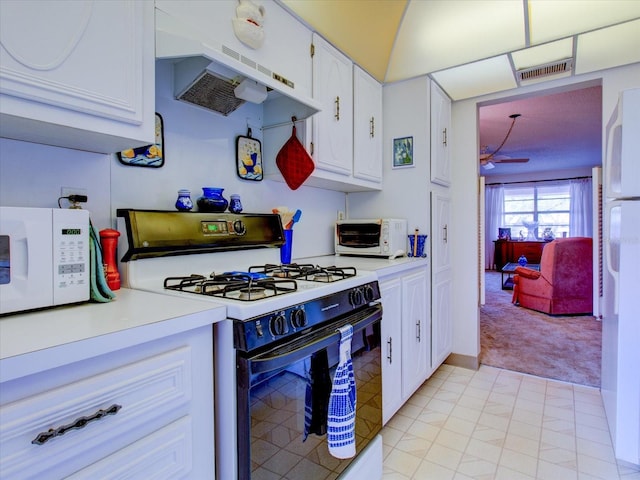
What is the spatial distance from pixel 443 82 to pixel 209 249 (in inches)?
83.3

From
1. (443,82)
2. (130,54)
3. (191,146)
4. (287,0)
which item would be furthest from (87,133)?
(443,82)

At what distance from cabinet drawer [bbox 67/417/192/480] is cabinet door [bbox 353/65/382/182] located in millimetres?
1786

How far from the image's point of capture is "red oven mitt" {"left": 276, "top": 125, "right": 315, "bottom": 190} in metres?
1.84

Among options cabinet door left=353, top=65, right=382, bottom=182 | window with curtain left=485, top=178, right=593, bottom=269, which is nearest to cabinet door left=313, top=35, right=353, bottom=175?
cabinet door left=353, top=65, right=382, bottom=182

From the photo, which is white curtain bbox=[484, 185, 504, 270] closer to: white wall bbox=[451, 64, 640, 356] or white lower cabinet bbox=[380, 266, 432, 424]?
white wall bbox=[451, 64, 640, 356]

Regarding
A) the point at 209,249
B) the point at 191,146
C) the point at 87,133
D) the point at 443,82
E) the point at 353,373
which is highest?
the point at 443,82

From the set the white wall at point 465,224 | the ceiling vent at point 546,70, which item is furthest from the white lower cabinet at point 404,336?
the ceiling vent at point 546,70

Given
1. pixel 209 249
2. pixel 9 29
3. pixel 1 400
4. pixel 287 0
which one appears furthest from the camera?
pixel 287 0

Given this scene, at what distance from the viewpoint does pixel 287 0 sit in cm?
173

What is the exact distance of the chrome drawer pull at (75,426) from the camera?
0.65m

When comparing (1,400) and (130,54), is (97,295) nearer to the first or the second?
(1,400)

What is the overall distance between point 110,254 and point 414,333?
5.66 feet

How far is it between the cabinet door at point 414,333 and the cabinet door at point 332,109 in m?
0.83

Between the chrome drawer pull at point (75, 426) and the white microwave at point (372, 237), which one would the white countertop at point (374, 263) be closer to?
the white microwave at point (372, 237)
